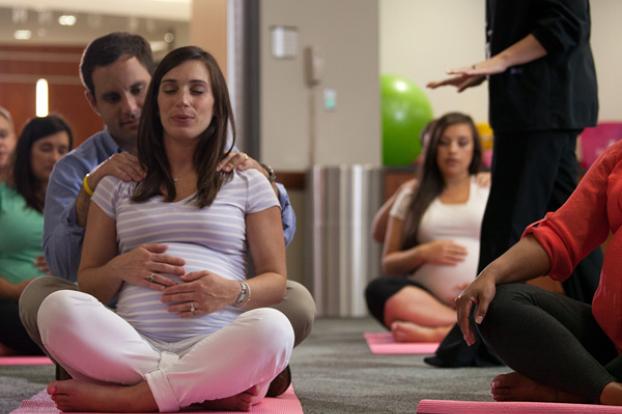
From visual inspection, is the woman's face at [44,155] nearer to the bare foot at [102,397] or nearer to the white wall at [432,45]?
the bare foot at [102,397]

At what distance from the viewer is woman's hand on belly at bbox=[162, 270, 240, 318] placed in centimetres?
217

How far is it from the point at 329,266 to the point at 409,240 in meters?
1.97

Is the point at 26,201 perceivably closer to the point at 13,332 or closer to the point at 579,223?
the point at 13,332

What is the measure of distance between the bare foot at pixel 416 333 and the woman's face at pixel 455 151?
23.3 inches

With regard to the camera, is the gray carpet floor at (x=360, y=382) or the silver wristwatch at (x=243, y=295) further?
the gray carpet floor at (x=360, y=382)

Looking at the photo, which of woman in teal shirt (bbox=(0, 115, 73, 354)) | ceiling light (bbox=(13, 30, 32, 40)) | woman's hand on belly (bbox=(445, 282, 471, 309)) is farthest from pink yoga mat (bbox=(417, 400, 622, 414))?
ceiling light (bbox=(13, 30, 32, 40))

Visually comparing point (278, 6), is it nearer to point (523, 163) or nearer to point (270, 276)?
point (523, 163)

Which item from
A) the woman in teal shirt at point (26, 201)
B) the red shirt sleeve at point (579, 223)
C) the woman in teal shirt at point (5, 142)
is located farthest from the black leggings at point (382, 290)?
the red shirt sleeve at point (579, 223)

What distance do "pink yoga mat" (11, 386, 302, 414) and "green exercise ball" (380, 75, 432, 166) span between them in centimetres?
425

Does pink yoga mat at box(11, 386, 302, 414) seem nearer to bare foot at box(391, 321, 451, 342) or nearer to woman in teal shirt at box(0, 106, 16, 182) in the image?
Answer: bare foot at box(391, 321, 451, 342)

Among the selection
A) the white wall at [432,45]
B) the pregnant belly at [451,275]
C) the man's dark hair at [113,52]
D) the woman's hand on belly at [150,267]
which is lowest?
the pregnant belly at [451,275]

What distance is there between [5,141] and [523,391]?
2.60m

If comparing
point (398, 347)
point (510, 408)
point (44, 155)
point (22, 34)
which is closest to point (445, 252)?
point (398, 347)

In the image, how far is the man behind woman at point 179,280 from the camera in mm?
2074
